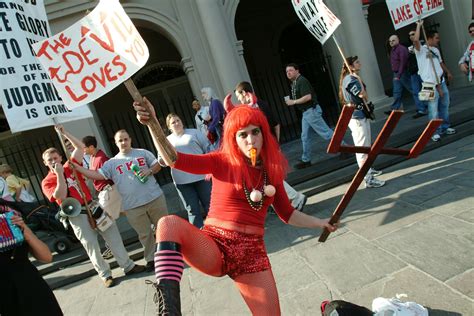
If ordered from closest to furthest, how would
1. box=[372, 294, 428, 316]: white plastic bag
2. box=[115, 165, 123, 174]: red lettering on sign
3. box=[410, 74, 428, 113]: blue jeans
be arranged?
box=[372, 294, 428, 316]: white plastic bag < box=[115, 165, 123, 174]: red lettering on sign < box=[410, 74, 428, 113]: blue jeans

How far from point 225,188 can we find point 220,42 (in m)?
7.43

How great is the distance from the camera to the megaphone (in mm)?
4211

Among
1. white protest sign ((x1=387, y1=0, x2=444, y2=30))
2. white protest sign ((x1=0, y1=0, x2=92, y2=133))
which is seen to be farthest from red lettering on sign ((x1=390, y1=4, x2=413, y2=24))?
white protest sign ((x1=0, y1=0, x2=92, y2=133))

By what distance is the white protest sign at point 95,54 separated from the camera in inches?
88.8

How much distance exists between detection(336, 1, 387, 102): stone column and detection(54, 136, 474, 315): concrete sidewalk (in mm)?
5022

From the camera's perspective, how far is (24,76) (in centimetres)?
421

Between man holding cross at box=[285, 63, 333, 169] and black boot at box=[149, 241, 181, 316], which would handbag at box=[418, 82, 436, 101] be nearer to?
man holding cross at box=[285, 63, 333, 169]

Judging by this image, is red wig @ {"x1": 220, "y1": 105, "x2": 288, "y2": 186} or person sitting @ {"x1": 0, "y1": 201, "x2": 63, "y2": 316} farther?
person sitting @ {"x1": 0, "y1": 201, "x2": 63, "y2": 316}

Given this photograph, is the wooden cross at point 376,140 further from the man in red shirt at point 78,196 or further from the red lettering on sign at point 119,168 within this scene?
the man in red shirt at point 78,196

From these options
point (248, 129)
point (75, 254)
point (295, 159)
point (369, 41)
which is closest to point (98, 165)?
point (75, 254)

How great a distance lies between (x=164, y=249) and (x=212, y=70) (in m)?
8.00

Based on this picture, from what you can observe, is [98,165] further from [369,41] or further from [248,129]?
[369,41]

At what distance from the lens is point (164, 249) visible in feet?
6.10

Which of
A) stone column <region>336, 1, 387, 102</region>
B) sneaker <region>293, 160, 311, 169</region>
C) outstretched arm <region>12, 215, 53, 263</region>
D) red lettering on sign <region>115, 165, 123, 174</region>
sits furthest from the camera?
stone column <region>336, 1, 387, 102</region>
